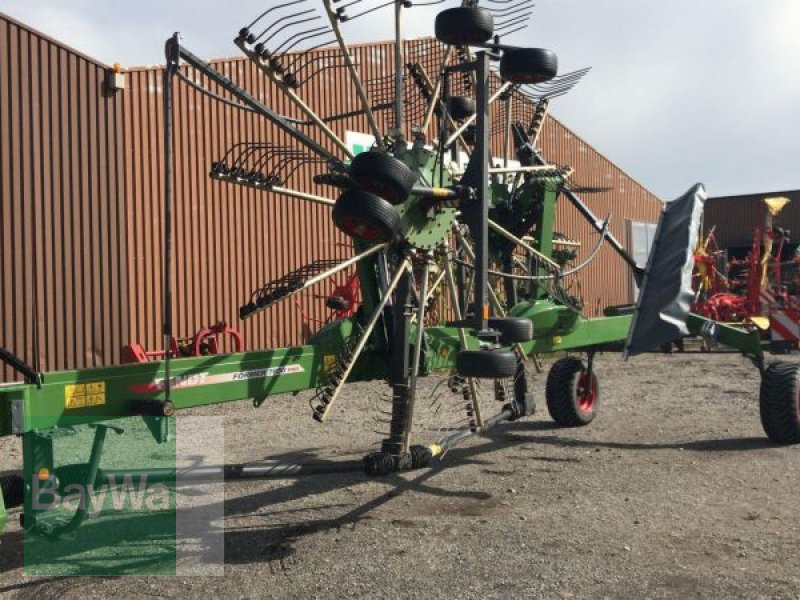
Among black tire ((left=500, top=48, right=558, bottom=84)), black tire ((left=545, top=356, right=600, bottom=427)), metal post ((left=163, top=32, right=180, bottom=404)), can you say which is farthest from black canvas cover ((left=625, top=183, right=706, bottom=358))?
metal post ((left=163, top=32, right=180, bottom=404))

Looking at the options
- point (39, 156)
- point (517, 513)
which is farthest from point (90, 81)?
point (517, 513)

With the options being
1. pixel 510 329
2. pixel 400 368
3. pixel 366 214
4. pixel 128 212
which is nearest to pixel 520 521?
pixel 400 368

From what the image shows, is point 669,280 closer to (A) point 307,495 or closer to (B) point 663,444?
(B) point 663,444

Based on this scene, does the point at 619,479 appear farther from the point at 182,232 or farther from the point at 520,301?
the point at 182,232

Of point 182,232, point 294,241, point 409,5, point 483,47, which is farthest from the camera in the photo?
point 294,241

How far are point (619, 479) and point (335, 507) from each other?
Answer: 2.17 meters

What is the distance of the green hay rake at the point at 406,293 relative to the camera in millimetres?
4148

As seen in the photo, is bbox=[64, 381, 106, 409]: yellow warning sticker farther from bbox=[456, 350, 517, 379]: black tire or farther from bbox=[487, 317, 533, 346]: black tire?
bbox=[487, 317, 533, 346]: black tire

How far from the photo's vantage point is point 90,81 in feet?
34.6

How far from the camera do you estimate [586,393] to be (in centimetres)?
886

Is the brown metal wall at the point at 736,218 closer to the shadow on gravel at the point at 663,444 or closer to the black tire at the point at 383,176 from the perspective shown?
the shadow on gravel at the point at 663,444

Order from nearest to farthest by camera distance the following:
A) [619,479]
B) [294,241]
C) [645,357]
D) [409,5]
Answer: [409,5] → [619,479] → [294,241] → [645,357]

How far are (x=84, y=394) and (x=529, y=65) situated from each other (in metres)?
2.86

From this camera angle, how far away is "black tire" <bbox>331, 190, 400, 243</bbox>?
13.9ft
